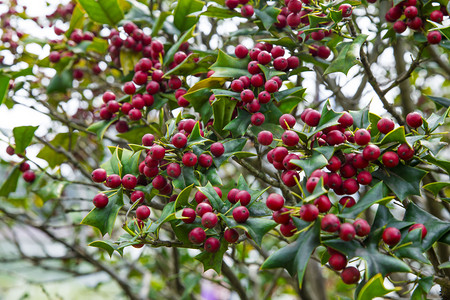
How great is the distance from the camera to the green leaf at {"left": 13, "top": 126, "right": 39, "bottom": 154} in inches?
61.5

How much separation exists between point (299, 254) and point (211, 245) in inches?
9.5

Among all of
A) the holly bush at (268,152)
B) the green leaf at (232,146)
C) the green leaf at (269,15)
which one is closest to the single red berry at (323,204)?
the holly bush at (268,152)

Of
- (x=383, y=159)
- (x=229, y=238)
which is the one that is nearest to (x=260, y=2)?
(x=383, y=159)

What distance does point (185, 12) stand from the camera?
1564 mm

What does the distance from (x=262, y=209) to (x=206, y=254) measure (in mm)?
187

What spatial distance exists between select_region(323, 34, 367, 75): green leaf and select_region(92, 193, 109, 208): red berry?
2.48 ft

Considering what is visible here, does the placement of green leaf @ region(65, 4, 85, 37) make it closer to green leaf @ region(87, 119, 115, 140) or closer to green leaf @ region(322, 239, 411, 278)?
green leaf @ region(87, 119, 115, 140)

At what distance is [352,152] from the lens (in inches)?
37.8

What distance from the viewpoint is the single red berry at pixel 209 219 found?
2.94 feet

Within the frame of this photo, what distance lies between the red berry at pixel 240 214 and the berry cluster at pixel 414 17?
879mm

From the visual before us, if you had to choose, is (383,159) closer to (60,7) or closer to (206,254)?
(206,254)

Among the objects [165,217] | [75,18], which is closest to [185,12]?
[75,18]

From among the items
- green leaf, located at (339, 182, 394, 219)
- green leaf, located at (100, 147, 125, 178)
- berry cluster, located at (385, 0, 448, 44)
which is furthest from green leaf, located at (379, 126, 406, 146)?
green leaf, located at (100, 147, 125, 178)

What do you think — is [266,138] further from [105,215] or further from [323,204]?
[105,215]
